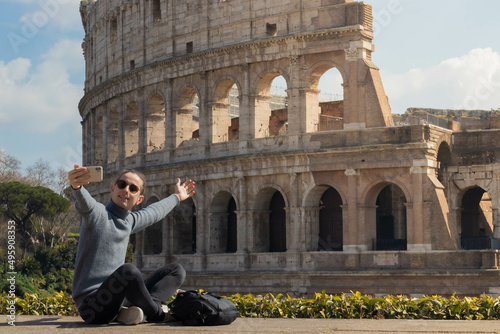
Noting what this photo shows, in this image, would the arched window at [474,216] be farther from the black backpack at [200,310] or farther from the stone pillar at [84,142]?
the black backpack at [200,310]

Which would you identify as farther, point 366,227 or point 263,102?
point 263,102

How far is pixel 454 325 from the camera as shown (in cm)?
1057

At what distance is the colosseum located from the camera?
29.4 meters

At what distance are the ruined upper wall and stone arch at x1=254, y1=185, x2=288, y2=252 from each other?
5.97 metres

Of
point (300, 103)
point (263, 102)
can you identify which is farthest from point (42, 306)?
point (263, 102)

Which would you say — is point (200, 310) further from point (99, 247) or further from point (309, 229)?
point (309, 229)

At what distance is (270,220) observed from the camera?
34.2m

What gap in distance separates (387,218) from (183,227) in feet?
27.8

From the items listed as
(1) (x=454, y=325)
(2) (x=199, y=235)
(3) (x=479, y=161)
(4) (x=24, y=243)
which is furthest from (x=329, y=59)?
(4) (x=24, y=243)

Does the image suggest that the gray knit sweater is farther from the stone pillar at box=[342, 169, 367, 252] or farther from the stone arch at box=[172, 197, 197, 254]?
the stone arch at box=[172, 197, 197, 254]

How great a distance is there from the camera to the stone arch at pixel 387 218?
3066 centimetres

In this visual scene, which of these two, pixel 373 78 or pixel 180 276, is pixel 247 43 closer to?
pixel 373 78

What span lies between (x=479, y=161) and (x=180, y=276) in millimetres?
22932

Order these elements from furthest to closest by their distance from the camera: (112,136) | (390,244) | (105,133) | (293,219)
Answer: (112,136), (105,133), (293,219), (390,244)
